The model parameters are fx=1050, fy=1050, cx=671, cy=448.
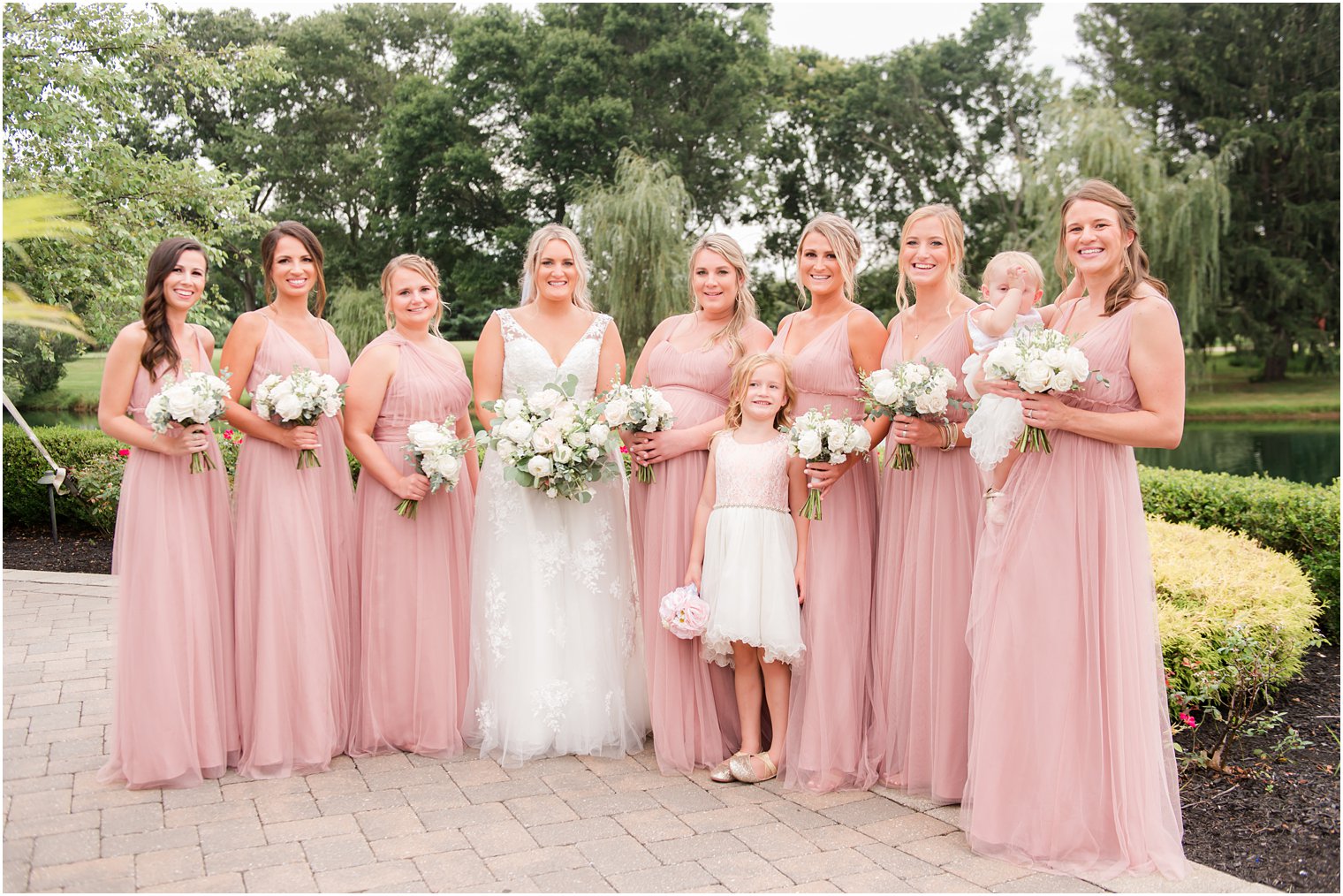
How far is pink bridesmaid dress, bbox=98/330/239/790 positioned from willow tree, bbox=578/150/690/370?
1940 centimetres

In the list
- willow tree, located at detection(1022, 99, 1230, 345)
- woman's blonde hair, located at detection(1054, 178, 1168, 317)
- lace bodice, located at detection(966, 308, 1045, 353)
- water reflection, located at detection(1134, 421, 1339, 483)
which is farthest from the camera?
willow tree, located at detection(1022, 99, 1230, 345)

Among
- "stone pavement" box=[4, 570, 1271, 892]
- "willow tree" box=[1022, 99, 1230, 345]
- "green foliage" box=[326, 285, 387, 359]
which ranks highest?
"willow tree" box=[1022, 99, 1230, 345]

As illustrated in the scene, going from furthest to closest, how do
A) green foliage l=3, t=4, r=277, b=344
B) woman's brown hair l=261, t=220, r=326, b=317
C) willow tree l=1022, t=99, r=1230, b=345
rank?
willow tree l=1022, t=99, r=1230, b=345
green foliage l=3, t=4, r=277, b=344
woman's brown hair l=261, t=220, r=326, b=317

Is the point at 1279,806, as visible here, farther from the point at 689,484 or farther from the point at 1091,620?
the point at 689,484

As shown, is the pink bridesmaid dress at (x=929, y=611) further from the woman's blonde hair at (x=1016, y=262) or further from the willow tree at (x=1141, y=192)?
the willow tree at (x=1141, y=192)

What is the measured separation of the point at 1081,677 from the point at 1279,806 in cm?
135

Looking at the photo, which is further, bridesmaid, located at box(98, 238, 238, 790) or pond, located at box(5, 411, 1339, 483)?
pond, located at box(5, 411, 1339, 483)

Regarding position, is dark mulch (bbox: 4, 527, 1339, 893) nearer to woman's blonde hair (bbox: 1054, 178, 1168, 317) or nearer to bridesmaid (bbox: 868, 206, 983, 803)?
bridesmaid (bbox: 868, 206, 983, 803)

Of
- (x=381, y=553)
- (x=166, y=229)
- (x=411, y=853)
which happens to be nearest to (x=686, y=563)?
(x=381, y=553)

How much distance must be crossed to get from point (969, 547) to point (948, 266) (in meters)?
1.32

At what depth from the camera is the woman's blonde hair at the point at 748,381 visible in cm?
516

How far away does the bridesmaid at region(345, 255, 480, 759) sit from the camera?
5445 millimetres

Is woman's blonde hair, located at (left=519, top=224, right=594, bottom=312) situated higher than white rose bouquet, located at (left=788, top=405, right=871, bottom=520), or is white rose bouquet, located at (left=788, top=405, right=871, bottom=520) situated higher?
woman's blonde hair, located at (left=519, top=224, right=594, bottom=312)

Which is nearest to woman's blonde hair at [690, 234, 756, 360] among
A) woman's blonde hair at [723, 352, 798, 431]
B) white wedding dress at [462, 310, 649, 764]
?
woman's blonde hair at [723, 352, 798, 431]
